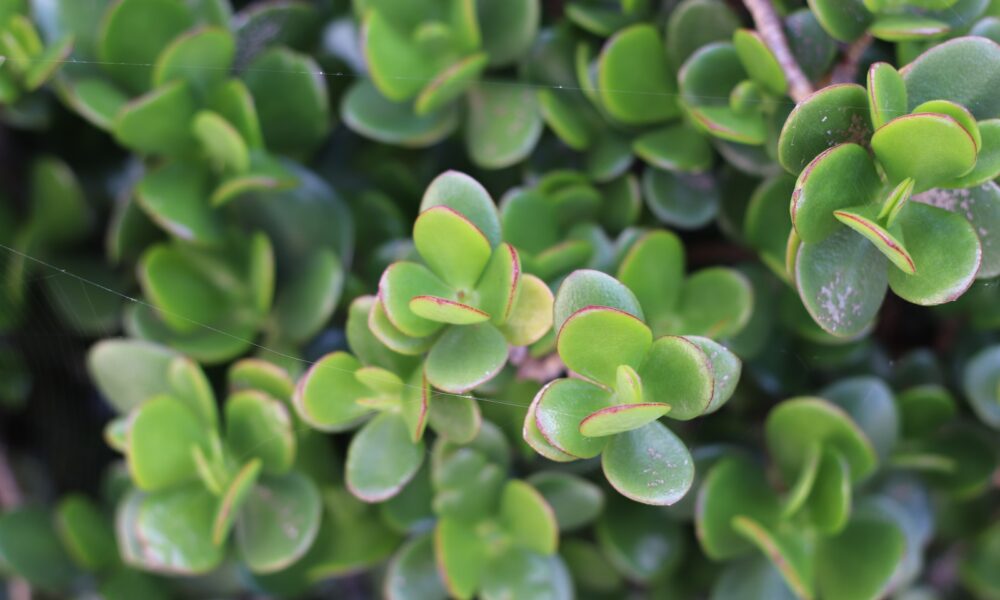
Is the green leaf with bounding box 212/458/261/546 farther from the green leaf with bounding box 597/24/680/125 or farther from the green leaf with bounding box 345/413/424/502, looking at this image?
the green leaf with bounding box 597/24/680/125

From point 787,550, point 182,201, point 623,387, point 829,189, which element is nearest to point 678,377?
point 623,387

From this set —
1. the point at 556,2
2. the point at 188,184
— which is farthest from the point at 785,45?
the point at 188,184

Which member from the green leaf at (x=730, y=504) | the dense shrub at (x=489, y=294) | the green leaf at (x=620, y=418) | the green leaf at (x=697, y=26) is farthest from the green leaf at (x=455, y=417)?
the green leaf at (x=697, y=26)

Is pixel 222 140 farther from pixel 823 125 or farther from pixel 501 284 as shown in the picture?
pixel 823 125

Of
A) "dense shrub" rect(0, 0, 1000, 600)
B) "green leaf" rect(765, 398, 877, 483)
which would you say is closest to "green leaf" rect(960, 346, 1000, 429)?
"dense shrub" rect(0, 0, 1000, 600)

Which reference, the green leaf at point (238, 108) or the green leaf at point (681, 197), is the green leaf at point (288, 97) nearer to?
the green leaf at point (238, 108)

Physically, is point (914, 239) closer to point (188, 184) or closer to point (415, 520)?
point (415, 520)
